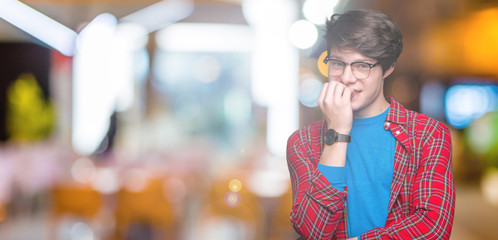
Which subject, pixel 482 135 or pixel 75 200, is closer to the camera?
pixel 75 200

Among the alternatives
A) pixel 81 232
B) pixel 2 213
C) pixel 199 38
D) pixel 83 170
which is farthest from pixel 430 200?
pixel 2 213

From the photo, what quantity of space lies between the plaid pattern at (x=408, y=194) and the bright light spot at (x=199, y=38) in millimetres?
3780

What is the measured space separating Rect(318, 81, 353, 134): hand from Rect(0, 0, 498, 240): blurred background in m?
0.08

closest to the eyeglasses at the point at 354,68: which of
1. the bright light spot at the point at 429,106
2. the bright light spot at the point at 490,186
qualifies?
the bright light spot at the point at 429,106

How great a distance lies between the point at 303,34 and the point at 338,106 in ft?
0.83

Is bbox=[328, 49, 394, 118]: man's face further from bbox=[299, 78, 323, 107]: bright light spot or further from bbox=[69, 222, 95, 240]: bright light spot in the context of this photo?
bbox=[69, 222, 95, 240]: bright light spot

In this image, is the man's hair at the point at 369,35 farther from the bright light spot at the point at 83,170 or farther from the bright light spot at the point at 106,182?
the bright light spot at the point at 83,170

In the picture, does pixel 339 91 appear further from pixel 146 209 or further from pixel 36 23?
pixel 146 209

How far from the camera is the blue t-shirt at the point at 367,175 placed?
0.78m

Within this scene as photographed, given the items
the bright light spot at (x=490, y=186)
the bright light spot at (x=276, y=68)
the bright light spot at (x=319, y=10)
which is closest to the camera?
the bright light spot at (x=319, y=10)

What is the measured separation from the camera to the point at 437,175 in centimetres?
76

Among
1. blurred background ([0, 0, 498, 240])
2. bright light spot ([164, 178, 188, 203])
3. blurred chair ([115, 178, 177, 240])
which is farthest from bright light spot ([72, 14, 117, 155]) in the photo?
bright light spot ([164, 178, 188, 203])

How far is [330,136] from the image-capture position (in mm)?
760

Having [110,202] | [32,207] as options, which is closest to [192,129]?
[32,207]
